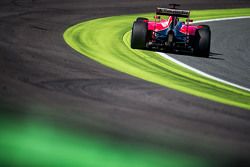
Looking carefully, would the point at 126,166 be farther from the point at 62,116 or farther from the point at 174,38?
the point at 174,38

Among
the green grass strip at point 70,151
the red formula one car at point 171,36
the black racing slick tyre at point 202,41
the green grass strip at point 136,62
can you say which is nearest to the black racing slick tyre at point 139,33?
the red formula one car at point 171,36

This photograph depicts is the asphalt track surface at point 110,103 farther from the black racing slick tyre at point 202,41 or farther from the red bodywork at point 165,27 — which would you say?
the red bodywork at point 165,27

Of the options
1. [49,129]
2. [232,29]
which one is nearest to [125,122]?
[49,129]

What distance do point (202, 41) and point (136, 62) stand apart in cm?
173

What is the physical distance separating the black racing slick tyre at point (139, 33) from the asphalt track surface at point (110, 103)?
1320 millimetres

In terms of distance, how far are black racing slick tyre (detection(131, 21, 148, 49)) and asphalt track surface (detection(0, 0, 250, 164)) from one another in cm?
132

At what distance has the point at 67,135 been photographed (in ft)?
20.1

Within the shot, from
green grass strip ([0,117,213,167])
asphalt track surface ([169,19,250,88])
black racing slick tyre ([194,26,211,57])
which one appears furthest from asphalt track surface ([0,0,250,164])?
black racing slick tyre ([194,26,211,57])

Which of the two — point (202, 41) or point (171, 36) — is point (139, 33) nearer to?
point (171, 36)

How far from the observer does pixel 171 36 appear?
11734 mm

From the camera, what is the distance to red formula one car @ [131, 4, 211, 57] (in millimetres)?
11766

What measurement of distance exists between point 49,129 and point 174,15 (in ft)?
19.6

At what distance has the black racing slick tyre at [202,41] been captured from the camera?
11773 mm

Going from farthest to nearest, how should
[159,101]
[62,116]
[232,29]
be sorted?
[232,29] < [159,101] < [62,116]
